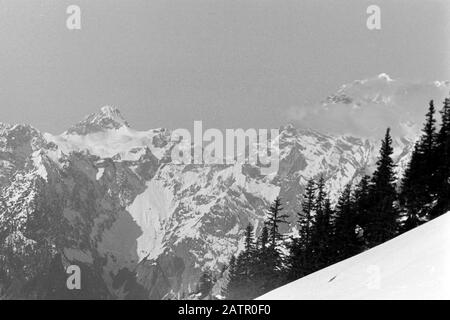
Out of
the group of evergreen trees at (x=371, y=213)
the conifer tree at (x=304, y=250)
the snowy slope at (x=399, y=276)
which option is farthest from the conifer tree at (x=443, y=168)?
the snowy slope at (x=399, y=276)

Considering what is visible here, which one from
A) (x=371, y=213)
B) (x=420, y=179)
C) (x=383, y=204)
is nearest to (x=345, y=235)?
(x=371, y=213)

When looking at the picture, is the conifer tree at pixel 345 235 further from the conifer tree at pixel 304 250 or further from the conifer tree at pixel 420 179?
the conifer tree at pixel 420 179

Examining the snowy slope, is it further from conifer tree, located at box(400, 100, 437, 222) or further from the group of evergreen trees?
conifer tree, located at box(400, 100, 437, 222)

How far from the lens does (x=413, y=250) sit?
74.7 feet

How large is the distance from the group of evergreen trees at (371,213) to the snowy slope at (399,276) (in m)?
26.6

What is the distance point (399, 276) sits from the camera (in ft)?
65.6

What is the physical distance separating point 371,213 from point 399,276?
127ft

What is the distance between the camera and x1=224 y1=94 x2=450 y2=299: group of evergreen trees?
5388 centimetres

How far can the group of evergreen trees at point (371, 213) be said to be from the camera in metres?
53.9

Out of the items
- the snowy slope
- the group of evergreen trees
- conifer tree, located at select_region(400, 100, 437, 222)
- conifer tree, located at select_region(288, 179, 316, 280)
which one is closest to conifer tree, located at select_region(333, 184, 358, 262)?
the group of evergreen trees

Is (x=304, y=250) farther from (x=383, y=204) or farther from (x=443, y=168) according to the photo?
(x=443, y=168)
